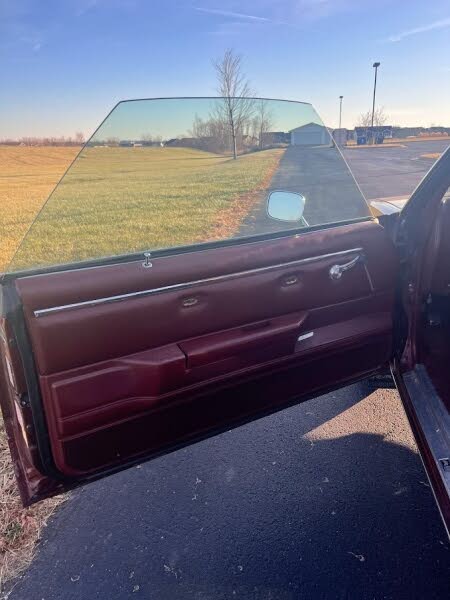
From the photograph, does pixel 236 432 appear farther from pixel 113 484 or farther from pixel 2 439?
pixel 2 439

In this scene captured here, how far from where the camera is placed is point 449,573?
1.75 meters

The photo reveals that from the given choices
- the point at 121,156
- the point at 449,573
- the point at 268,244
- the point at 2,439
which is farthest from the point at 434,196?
the point at 2,439

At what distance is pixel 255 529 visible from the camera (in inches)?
78.6

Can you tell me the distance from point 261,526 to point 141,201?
5.29 ft

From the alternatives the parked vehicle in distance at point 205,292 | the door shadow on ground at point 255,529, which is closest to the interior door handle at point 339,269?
the parked vehicle in distance at point 205,292

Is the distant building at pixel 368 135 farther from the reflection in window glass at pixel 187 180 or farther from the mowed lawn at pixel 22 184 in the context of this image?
the reflection in window glass at pixel 187 180

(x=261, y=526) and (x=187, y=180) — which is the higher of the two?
(x=187, y=180)

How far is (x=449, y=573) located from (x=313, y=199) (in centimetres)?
174

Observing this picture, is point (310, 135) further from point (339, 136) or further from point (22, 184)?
point (22, 184)

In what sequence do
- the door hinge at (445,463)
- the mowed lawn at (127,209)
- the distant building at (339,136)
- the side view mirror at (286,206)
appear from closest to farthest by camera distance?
the door hinge at (445,463) → the mowed lawn at (127,209) → the side view mirror at (286,206) → the distant building at (339,136)

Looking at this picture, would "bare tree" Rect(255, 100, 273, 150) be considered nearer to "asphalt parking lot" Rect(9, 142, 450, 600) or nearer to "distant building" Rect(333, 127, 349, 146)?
"distant building" Rect(333, 127, 349, 146)

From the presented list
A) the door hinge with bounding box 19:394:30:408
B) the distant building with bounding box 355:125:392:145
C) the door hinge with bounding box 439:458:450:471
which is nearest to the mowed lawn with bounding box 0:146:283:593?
the door hinge with bounding box 19:394:30:408

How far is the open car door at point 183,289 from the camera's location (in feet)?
4.70

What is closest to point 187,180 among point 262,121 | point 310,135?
point 262,121
